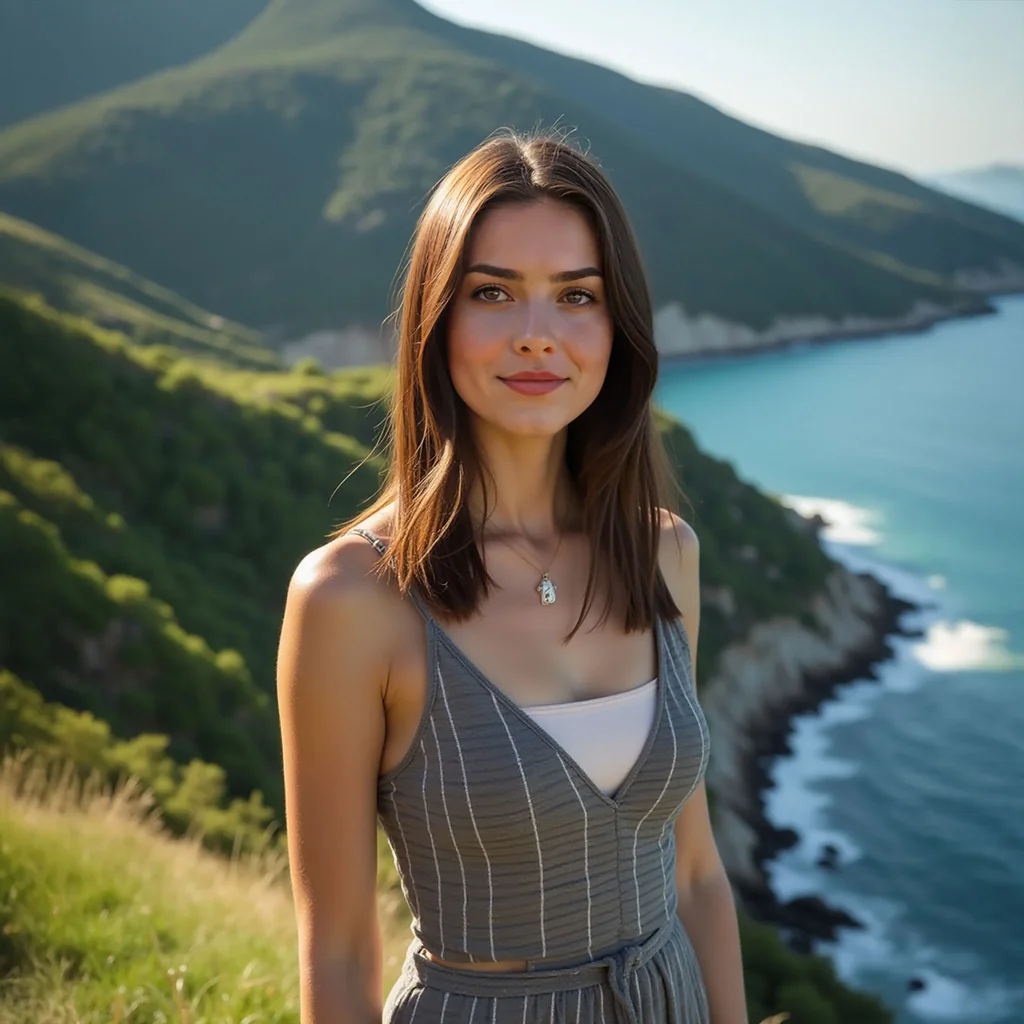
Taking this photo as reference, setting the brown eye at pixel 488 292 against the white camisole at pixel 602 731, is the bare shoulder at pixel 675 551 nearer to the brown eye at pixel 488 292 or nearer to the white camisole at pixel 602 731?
the white camisole at pixel 602 731

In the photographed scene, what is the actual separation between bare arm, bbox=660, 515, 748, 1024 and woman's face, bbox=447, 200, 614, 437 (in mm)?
543

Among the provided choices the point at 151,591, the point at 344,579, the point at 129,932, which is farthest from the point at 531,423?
the point at 151,591

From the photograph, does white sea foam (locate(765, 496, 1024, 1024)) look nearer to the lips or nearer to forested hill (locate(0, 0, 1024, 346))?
the lips

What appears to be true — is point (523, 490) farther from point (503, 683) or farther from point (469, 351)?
point (503, 683)

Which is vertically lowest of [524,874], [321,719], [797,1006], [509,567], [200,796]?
[797,1006]

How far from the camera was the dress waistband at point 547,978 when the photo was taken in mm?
2379

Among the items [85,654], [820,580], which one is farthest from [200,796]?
[820,580]

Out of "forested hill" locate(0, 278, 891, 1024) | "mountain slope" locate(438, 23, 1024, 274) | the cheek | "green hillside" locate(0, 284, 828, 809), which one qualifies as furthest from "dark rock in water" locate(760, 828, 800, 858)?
"mountain slope" locate(438, 23, 1024, 274)

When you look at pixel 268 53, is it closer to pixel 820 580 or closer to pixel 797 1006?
pixel 820 580

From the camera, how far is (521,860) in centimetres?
235

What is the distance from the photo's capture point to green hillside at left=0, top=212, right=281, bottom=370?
160ft

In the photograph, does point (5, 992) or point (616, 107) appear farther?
point (616, 107)

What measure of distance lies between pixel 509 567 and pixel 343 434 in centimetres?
2935

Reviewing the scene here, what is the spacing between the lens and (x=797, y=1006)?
48.1 feet
